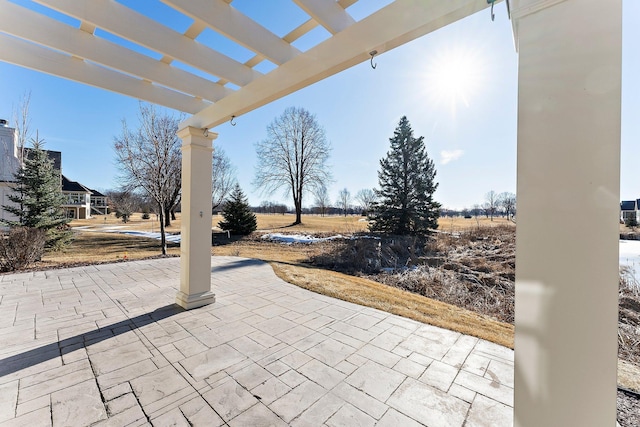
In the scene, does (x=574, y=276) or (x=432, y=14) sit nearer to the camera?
(x=574, y=276)

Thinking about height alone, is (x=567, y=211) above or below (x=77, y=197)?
below

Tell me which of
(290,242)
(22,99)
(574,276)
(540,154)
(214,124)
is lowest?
(290,242)

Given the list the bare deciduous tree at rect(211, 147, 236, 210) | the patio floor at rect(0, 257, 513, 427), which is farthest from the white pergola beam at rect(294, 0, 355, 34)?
the bare deciduous tree at rect(211, 147, 236, 210)

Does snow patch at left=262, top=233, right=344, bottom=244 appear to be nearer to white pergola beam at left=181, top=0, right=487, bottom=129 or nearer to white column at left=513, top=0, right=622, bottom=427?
white pergola beam at left=181, top=0, right=487, bottom=129

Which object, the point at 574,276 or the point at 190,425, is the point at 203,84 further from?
the point at 574,276

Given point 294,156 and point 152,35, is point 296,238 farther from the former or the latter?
point 152,35

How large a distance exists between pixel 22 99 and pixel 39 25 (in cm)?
1114

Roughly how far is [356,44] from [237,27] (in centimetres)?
106

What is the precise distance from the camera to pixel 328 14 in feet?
6.61

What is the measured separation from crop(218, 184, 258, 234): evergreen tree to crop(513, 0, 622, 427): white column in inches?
558

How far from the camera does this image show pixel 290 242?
12727 millimetres

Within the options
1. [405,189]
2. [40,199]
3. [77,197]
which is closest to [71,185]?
[77,197]

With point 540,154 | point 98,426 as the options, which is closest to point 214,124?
point 98,426

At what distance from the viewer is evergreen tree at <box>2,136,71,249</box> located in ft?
26.8
